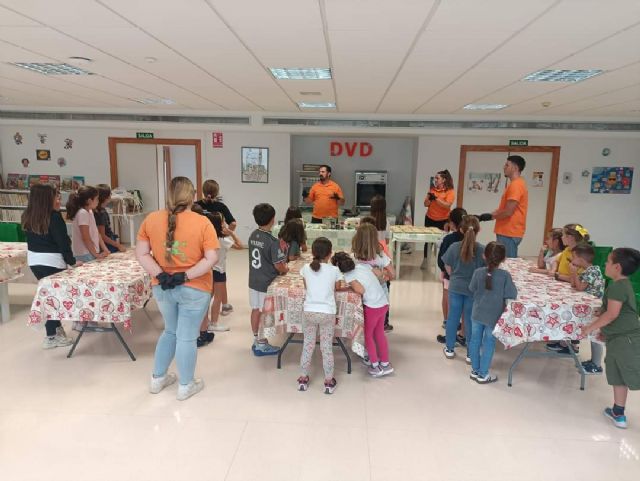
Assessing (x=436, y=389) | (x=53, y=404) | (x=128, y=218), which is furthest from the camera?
(x=128, y=218)

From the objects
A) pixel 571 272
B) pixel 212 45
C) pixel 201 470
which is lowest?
pixel 201 470

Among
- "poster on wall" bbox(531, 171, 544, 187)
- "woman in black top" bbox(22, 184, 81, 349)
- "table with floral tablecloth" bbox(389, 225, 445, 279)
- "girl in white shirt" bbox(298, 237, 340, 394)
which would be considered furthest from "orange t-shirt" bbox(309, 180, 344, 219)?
"poster on wall" bbox(531, 171, 544, 187)

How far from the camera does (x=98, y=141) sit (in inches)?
349

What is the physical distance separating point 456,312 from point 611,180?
6730mm

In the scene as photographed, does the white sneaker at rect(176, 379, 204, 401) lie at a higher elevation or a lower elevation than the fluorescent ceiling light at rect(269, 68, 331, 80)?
lower

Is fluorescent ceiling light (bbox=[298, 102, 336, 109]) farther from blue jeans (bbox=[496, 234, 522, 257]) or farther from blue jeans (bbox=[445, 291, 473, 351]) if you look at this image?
blue jeans (bbox=[445, 291, 473, 351])

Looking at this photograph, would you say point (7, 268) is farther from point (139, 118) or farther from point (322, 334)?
point (139, 118)

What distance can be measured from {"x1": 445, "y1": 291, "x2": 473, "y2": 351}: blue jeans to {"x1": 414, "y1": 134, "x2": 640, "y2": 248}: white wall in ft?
17.4

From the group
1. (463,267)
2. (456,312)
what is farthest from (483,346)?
(463,267)

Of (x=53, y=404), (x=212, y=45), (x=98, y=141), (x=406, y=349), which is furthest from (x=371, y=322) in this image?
(x=98, y=141)

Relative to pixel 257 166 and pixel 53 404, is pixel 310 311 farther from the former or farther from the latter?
pixel 257 166

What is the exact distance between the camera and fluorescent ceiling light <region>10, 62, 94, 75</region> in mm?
4734

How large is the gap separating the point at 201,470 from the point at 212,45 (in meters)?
3.29

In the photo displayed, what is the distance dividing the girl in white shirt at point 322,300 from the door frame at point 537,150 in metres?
6.30
